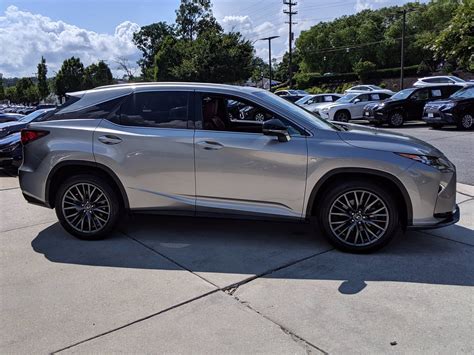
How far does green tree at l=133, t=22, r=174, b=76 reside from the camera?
80875mm

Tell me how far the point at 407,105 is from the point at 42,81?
77.7m

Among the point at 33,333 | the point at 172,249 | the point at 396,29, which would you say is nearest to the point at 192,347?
the point at 33,333

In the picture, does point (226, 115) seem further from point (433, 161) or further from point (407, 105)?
point (407, 105)

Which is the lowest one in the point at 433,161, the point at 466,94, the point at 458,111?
the point at 433,161

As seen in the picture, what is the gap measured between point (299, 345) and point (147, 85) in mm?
3277

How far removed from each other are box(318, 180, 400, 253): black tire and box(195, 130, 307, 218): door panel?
10.6 inches

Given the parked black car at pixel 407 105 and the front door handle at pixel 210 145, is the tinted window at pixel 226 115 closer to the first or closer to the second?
the front door handle at pixel 210 145

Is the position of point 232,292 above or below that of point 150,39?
below

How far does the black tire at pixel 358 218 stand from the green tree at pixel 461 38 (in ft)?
42.1

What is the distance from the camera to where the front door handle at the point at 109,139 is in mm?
4695

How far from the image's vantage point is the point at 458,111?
49.2 feet

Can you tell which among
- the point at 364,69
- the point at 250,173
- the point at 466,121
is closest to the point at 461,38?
the point at 466,121

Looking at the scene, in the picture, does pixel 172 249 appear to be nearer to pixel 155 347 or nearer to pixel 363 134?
pixel 155 347

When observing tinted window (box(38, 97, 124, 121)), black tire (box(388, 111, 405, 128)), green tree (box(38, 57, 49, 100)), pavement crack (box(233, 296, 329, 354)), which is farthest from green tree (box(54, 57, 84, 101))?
pavement crack (box(233, 296, 329, 354))
